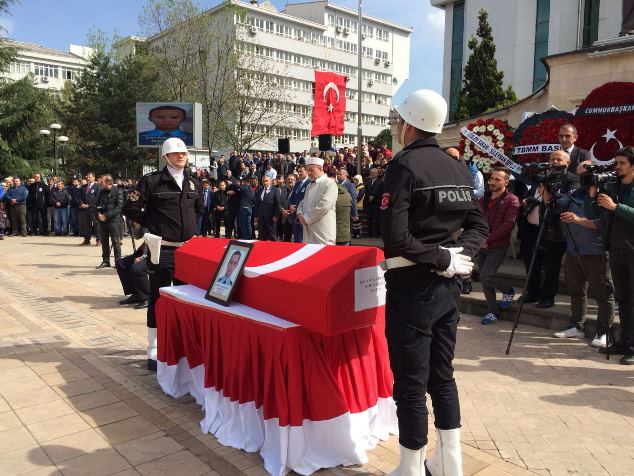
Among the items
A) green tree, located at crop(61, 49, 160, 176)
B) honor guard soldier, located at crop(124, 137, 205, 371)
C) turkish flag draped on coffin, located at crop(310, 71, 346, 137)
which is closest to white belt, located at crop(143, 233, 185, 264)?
honor guard soldier, located at crop(124, 137, 205, 371)

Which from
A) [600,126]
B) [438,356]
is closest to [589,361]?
[438,356]

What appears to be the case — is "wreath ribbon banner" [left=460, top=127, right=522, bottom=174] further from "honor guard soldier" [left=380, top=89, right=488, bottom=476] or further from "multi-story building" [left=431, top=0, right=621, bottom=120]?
"multi-story building" [left=431, top=0, right=621, bottom=120]

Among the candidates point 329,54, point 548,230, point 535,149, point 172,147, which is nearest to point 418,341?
point 172,147

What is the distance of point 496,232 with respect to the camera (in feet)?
21.7

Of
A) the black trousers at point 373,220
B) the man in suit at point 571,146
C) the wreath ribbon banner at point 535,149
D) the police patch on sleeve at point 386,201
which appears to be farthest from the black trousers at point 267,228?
the police patch on sleeve at point 386,201

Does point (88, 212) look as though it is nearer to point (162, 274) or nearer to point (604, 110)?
point (162, 274)

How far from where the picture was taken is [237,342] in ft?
11.9

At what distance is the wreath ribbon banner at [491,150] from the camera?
847cm

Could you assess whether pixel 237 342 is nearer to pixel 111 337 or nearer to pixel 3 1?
pixel 111 337

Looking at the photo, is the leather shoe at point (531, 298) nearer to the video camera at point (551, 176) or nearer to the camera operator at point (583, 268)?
the camera operator at point (583, 268)

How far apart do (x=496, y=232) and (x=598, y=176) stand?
162cm

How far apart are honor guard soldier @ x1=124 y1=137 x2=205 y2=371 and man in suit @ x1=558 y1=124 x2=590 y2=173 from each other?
4.47 metres

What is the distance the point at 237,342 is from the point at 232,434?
613 millimetres

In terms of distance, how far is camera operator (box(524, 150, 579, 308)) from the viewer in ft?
18.9
